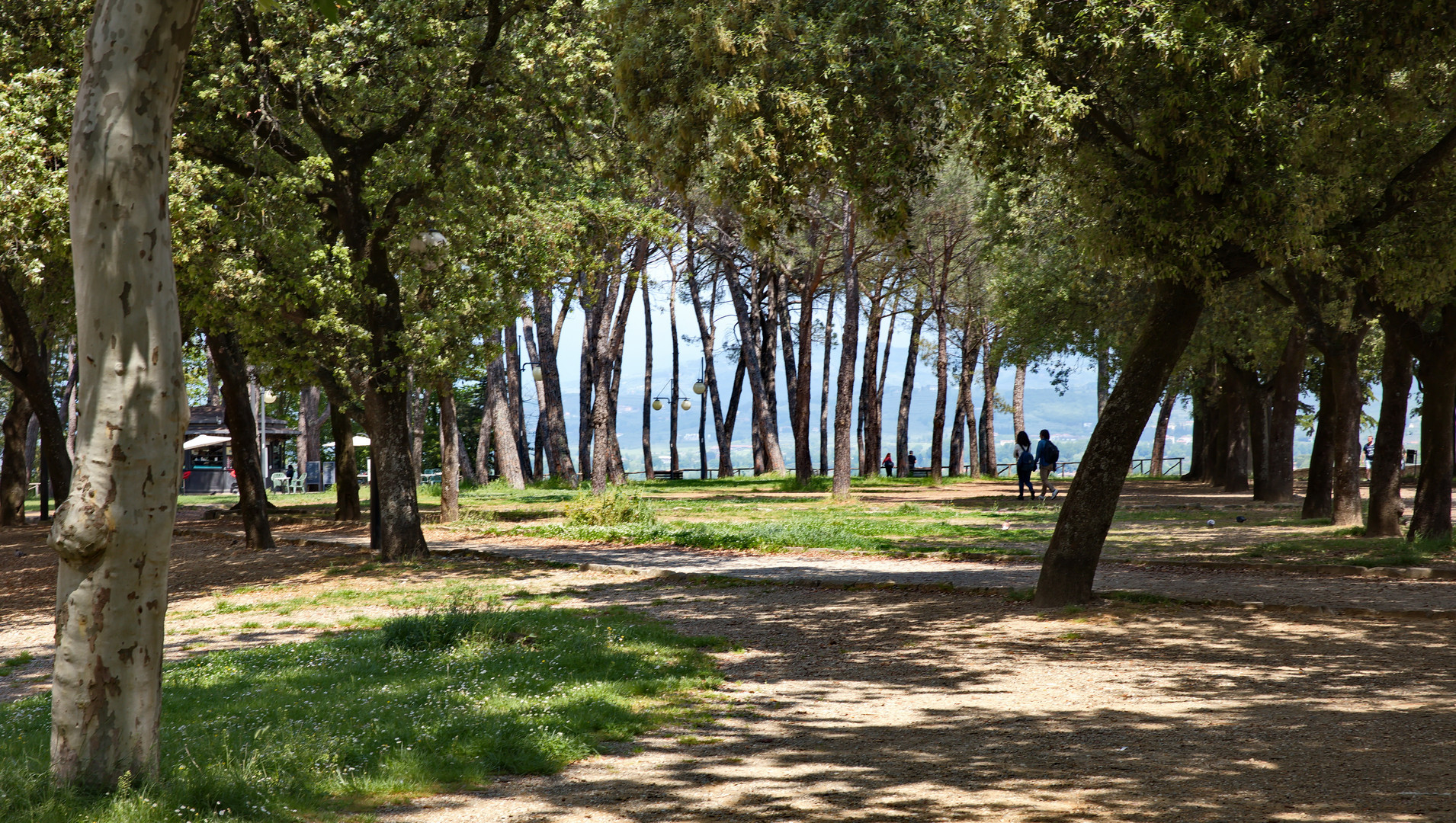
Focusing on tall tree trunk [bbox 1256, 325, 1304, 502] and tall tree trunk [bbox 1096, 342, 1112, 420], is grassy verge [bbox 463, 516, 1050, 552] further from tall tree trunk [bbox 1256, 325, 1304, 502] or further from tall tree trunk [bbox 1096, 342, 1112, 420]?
tall tree trunk [bbox 1096, 342, 1112, 420]

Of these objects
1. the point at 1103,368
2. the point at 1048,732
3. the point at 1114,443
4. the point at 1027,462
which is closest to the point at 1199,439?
the point at 1103,368

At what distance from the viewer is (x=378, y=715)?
5699 millimetres

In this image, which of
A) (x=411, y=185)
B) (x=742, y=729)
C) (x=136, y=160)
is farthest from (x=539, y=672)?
(x=411, y=185)

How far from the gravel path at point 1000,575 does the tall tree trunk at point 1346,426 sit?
5.27m

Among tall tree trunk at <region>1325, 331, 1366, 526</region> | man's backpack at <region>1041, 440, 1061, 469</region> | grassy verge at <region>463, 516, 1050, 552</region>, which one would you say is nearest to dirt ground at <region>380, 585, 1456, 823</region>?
grassy verge at <region>463, 516, 1050, 552</region>

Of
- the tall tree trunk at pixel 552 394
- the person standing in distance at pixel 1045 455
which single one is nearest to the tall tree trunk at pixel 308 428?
the tall tree trunk at pixel 552 394

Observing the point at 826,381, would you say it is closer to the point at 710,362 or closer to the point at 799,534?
the point at 710,362

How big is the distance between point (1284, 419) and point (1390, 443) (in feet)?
25.5

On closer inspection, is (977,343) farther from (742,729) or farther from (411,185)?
(742,729)

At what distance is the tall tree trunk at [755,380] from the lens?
3812cm

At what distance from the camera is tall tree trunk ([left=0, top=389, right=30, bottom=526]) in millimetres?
22906

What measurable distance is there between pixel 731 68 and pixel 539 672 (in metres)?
5.15

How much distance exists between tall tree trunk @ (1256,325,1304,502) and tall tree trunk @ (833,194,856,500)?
29.2ft

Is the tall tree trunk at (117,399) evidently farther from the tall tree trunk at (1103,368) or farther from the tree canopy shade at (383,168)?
the tall tree trunk at (1103,368)
